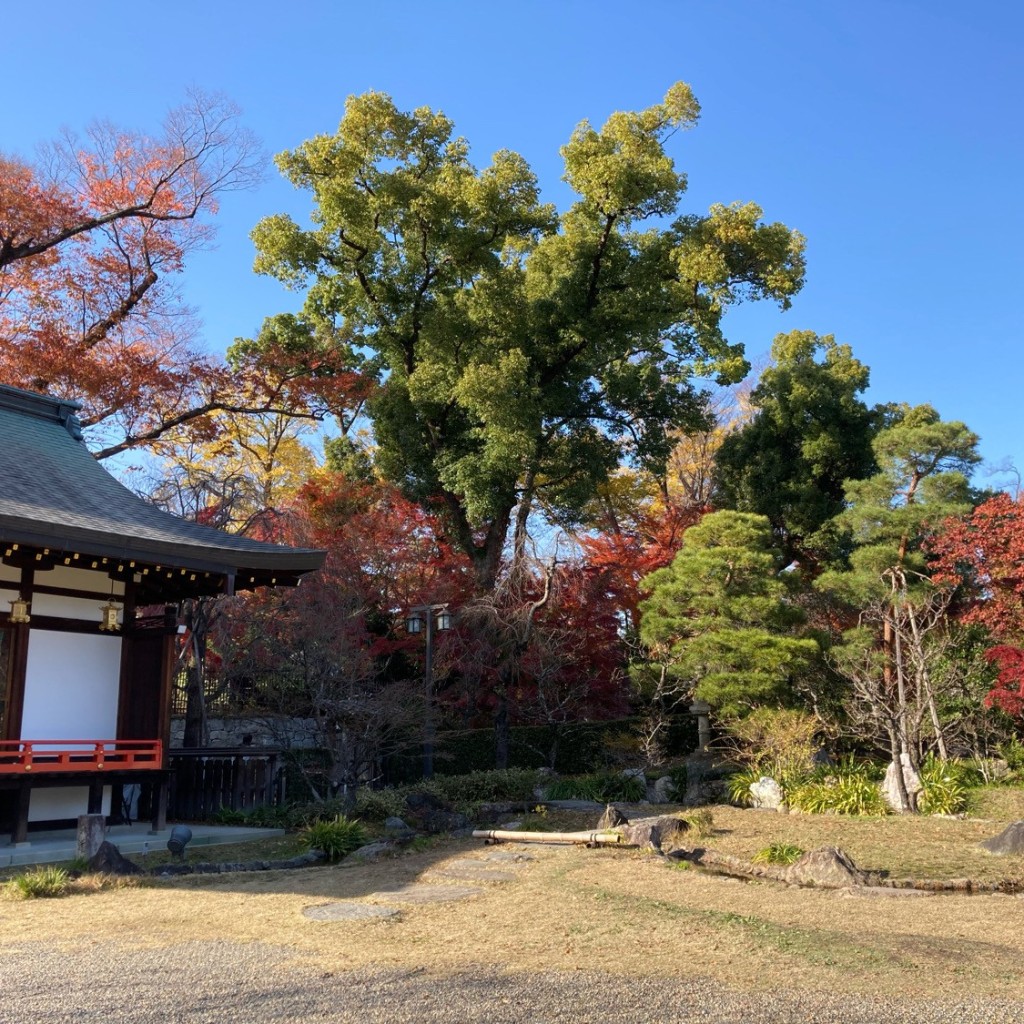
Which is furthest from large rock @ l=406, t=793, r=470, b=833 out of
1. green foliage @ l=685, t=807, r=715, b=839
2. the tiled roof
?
the tiled roof

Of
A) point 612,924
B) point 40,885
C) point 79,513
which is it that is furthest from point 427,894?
point 79,513

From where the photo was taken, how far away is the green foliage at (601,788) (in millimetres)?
14898

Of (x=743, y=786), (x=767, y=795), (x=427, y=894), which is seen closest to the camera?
(x=427, y=894)

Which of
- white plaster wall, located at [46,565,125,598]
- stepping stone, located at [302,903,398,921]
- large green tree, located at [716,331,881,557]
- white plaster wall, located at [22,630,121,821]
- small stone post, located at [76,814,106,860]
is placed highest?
large green tree, located at [716,331,881,557]

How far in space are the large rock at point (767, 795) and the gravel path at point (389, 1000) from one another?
9.28 meters

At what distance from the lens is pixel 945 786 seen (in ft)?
43.7

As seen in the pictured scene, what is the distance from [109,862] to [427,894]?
3.06m

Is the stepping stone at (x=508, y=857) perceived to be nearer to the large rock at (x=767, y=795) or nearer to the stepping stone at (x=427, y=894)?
the stepping stone at (x=427, y=894)

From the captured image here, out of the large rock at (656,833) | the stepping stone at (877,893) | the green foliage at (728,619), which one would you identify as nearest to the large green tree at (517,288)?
the green foliage at (728,619)

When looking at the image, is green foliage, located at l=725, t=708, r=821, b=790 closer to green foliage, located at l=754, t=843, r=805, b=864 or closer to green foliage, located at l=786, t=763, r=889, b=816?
green foliage, located at l=786, t=763, r=889, b=816

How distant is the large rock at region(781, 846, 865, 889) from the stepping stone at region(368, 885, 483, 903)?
305cm

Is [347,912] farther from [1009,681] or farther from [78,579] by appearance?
[1009,681]

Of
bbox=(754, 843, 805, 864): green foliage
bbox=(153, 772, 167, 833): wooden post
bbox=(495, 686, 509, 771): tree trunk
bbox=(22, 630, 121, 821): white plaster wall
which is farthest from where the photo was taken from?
bbox=(495, 686, 509, 771): tree trunk

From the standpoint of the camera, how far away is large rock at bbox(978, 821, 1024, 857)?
A: 10117mm
